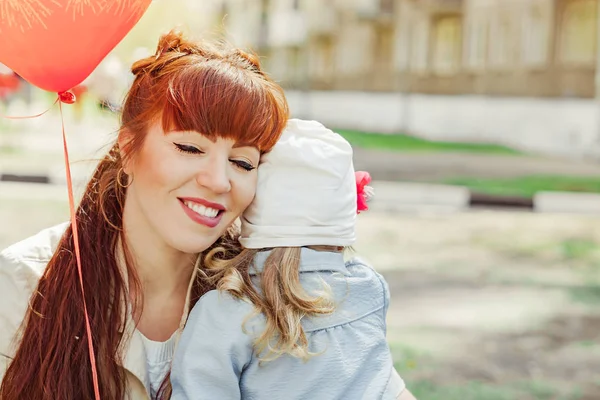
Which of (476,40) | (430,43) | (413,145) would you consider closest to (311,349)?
(413,145)

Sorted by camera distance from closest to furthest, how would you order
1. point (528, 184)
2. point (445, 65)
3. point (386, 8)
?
point (528, 184), point (445, 65), point (386, 8)

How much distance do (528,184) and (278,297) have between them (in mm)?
10154

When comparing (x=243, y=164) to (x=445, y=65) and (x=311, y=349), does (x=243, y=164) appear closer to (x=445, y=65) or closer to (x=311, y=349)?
(x=311, y=349)

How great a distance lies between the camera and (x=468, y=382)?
4.80 metres

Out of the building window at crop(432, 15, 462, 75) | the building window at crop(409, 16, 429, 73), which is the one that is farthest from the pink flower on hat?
the building window at crop(409, 16, 429, 73)

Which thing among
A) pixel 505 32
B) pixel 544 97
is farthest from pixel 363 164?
pixel 505 32

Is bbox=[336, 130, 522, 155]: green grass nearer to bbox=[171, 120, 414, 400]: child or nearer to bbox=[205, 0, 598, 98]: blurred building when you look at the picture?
bbox=[205, 0, 598, 98]: blurred building

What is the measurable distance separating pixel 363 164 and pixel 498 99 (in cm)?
563

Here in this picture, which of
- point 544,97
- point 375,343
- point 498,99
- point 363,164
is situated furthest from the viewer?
point 498,99

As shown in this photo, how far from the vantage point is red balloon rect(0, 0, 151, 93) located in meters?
2.28

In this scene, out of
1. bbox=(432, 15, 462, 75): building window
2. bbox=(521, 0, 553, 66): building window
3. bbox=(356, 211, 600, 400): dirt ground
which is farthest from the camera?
bbox=(432, 15, 462, 75): building window

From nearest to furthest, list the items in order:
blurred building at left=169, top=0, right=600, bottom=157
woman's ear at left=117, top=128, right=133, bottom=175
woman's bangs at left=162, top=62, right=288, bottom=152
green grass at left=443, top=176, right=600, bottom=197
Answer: woman's bangs at left=162, top=62, right=288, bottom=152
woman's ear at left=117, top=128, right=133, bottom=175
green grass at left=443, top=176, right=600, bottom=197
blurred building at left=169, top=0, right=600, bottom=157

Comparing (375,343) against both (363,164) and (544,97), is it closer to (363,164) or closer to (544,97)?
(363,164)

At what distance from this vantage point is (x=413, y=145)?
18.5m
